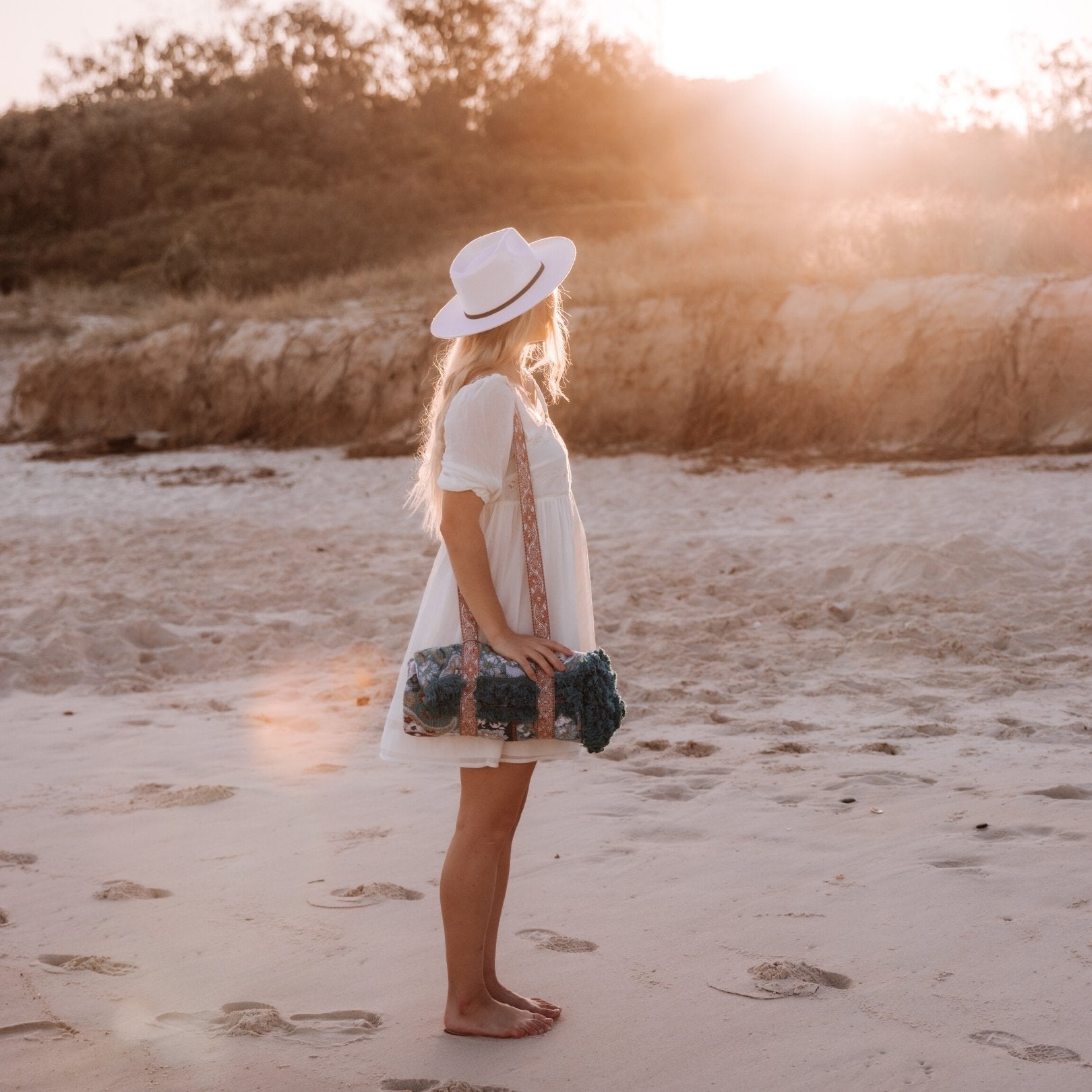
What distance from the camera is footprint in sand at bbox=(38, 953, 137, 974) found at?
3.15 meters

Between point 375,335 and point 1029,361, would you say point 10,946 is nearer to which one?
point 1029,361

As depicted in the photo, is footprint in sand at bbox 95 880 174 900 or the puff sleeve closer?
the puff sleeve

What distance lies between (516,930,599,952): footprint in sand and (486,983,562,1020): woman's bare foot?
34cm

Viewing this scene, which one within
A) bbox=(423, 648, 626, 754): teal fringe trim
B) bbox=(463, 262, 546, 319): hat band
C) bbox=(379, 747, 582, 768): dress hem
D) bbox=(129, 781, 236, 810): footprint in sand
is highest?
bbox=(463, 262, 546, 319): hat band

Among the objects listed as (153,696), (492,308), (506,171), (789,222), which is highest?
(506,171)

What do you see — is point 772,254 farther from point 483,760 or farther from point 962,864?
point 483,760

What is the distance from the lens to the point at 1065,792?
411 cm

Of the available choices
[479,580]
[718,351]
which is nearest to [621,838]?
[479,580]

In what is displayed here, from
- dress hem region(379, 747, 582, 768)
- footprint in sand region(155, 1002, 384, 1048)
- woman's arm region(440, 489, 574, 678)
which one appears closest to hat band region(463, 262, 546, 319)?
woman's arm region(440, 489, 574, 678)

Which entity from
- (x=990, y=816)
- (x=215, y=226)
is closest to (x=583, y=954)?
(x=990, y=816)

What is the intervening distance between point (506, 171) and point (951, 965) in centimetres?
2733

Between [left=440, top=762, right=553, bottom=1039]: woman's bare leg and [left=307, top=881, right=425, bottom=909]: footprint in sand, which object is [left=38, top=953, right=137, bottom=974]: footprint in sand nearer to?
[left=307, top=881, right=425, bottom=909]: footprint in sand

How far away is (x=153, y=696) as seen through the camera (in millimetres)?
6328

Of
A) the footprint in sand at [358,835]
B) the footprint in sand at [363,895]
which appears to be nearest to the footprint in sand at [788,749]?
the footprint in sand at [358,835]
